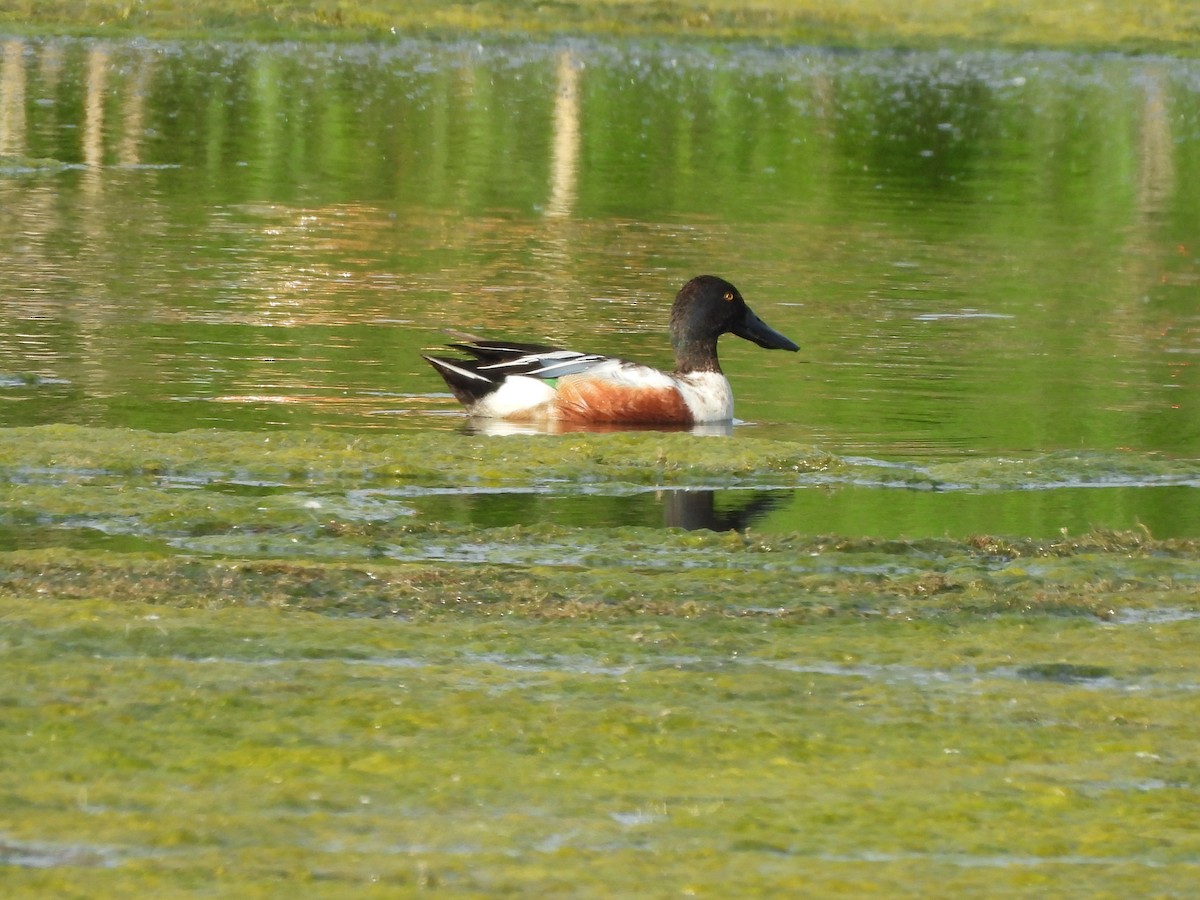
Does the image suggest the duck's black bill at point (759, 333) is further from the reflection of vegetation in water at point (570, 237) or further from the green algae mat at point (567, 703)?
the green algae mat at point (567, 703)

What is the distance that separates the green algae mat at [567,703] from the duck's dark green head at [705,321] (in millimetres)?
3717

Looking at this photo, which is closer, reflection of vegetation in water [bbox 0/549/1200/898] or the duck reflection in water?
reflection of vegetation in water [bbox 0/549/1200/898]

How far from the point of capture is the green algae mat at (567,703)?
5660 millimetres

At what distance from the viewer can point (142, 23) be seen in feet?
171

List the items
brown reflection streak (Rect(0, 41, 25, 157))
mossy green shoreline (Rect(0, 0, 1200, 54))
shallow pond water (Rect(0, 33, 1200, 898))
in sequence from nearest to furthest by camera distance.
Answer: shallow pond water (Rect(0, 33, 1200, 898)) → brown reflection streak (Rect(0, 41, 25, 157)) → mossy green shoreline (Rect(0, 0, 1200, 54))

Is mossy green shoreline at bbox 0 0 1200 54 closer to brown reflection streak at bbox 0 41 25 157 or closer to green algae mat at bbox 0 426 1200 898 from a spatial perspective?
brown reflection streak at bbox 0 41 25 157

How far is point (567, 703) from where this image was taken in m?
6.94

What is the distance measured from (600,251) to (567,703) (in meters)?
16.0

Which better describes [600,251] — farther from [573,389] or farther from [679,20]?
[679,20]

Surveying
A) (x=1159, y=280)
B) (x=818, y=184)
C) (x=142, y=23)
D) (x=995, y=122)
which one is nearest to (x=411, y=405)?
(x=1159, y=280)

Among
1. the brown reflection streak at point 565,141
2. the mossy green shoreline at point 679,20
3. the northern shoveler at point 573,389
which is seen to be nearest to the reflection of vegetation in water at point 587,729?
the northern shoveler at point 573,389

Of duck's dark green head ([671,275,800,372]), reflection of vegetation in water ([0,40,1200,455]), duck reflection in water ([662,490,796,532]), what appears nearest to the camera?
duck reflection in water ([662,490,796,532])

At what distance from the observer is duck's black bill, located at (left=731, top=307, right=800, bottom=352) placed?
1452cm

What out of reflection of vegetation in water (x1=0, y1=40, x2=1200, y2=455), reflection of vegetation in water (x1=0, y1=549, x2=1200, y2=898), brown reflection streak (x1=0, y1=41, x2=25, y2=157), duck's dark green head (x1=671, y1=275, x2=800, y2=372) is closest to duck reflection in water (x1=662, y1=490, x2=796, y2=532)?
reflection of vegetation in water (x1=0, y1=549, x2=1200, y2=898)
